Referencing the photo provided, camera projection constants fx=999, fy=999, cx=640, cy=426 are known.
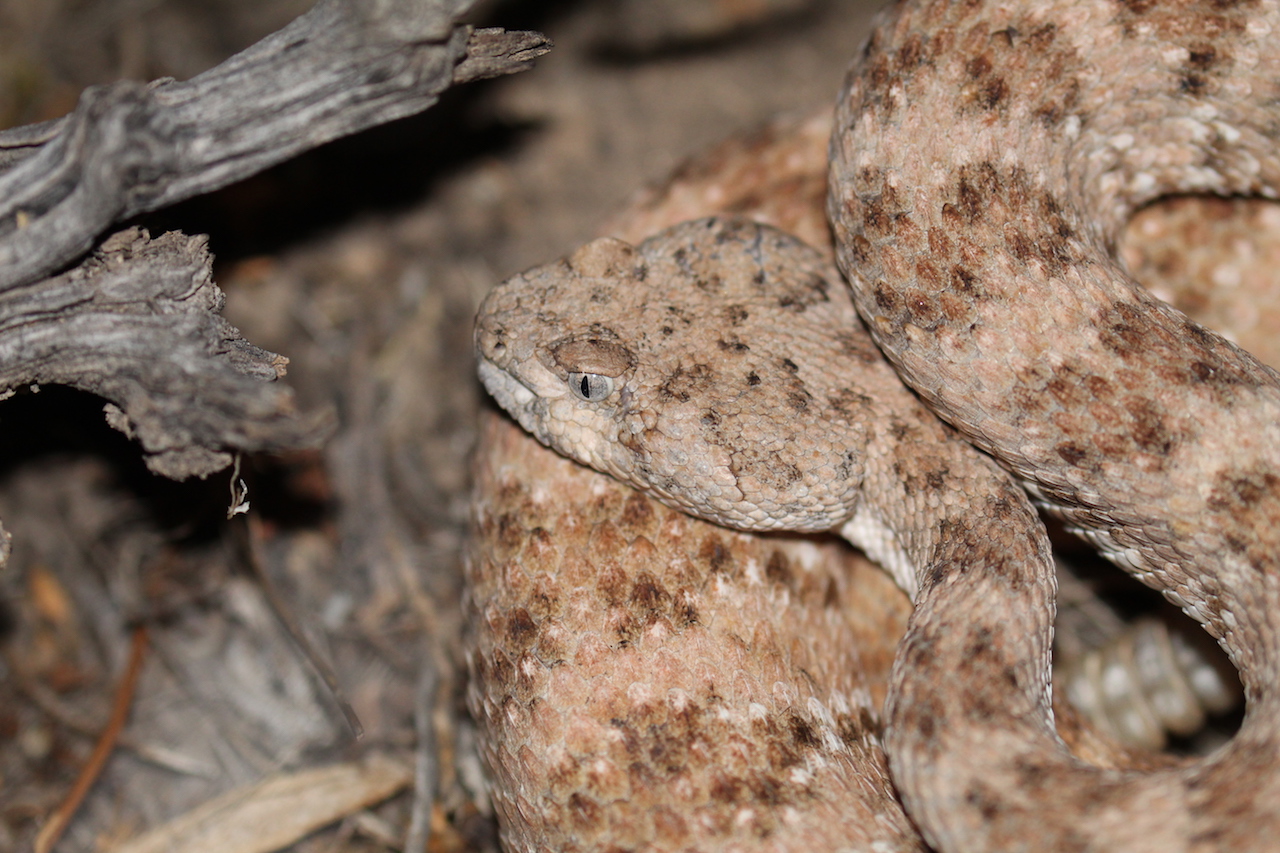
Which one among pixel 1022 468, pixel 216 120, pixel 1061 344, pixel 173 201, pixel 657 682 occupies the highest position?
pixel 216 120

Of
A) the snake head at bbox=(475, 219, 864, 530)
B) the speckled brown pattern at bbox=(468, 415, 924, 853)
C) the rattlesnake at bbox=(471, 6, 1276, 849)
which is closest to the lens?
the rattlesnake at bbox=(471, 6, 1276, 849)

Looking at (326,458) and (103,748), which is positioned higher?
(326,458)

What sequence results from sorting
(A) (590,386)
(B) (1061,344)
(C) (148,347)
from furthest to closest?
1. (A) (590,386)
2. (B) (1061,344)
3. (C) (148,347)

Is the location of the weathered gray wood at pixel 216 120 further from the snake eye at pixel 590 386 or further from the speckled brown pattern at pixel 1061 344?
the speckled brown pattern at pixel 1061 344

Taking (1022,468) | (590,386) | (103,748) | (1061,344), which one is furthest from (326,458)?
(1061,344)

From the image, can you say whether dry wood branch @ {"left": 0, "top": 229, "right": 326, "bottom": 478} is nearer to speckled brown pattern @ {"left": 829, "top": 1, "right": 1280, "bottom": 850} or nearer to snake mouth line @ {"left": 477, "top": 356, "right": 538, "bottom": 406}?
snake mouth line @ {"left": 477, "top": 356, "right": 538, "bottom": 406}

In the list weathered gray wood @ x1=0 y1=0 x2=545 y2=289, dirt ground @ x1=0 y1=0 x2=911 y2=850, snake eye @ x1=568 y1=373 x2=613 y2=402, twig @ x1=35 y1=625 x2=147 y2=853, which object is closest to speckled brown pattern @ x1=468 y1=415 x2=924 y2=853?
snake eye @ x1=568 y1=373 x2=613 y2=402

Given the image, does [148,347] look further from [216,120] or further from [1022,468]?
[1022,468]
